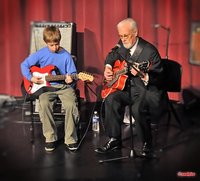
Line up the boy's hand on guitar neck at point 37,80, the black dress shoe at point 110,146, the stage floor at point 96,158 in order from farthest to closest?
the boy's hand on guitar neck at point 37,80 < the black dress shoe at point 110,146 < the stage floor at point 96,158

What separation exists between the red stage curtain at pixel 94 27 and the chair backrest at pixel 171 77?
0.39 m

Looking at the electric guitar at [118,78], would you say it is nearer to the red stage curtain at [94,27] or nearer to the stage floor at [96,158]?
the stage floor at [96,158]

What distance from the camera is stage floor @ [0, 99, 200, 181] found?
2768mm

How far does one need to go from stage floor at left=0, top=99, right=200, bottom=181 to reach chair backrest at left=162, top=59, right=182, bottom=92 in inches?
15.7

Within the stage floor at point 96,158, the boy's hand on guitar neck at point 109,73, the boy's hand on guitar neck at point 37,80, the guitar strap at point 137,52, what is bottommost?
the stage floor at point 96,158

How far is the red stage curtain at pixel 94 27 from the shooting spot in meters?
3.86

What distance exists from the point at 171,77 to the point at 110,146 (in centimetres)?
76

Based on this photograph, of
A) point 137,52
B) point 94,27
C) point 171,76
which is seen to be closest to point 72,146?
point 137,52

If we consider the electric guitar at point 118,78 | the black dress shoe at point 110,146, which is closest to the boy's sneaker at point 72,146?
the black dress shoe at point 110,146

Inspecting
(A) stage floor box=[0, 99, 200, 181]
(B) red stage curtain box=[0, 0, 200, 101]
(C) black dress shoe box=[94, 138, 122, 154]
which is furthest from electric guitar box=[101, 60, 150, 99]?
(B) red stage curtain box=[0, 0, 200, 101]

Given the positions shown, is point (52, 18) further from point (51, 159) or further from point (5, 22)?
point (51, 159)

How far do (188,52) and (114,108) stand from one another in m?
1.06

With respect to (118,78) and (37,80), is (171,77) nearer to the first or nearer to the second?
(118,78)

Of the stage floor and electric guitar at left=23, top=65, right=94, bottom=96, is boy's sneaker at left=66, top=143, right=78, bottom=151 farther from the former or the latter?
electric guitar at left=23, top=65, right=94, bottom=96
